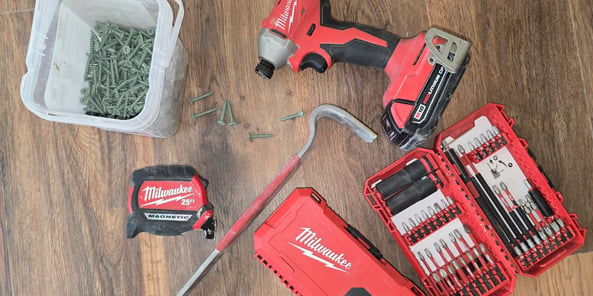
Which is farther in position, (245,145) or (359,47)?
(245,145)

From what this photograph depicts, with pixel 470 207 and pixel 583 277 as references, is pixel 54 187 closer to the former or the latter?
pixel 470 207

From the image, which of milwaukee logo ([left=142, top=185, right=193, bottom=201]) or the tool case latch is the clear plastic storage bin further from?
the tool case latch

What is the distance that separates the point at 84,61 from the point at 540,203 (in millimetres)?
1108

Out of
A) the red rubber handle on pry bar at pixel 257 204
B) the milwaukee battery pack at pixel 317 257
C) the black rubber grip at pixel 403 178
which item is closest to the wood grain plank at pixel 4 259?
the red rubber handle on pry bar at pixel 257 204

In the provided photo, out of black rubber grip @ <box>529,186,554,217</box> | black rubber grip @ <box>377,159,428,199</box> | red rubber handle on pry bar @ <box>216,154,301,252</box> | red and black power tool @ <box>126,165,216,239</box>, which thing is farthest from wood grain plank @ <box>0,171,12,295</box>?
black rubber grip @ <box>529,186,554,217</box>

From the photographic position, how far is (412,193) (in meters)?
0.95

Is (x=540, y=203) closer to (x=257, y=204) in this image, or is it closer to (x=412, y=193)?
(x=412, y=193)

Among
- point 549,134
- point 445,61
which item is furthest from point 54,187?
point 549,134

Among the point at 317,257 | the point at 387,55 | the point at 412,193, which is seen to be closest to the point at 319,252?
the point at 317,257

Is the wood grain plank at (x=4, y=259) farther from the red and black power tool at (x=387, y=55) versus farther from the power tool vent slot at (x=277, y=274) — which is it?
the red and black power tool at (x=387, y=55)

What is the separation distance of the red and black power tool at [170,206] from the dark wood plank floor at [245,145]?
7 cm

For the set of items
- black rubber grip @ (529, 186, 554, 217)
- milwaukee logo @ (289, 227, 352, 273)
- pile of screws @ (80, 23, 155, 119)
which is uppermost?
pile of screws @ (80, 23, 155, 119)

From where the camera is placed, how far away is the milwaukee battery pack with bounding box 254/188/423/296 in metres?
0.90

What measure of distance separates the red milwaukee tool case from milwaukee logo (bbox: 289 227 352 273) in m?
0.15
